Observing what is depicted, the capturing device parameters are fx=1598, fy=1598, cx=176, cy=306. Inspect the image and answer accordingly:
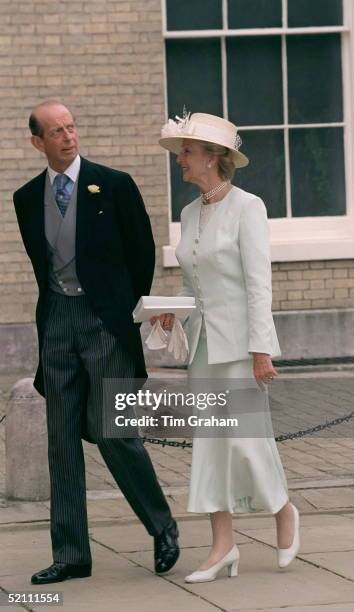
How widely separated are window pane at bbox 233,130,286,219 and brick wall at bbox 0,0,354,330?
84 cm

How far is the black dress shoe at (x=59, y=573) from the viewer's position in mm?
6672

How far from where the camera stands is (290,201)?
14.4 m

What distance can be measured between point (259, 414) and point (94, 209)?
1119mm

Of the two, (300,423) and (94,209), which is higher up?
(94,209)

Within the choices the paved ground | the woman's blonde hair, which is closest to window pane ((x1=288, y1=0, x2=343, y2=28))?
the paved ground

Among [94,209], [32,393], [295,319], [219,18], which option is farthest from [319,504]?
[219,18]

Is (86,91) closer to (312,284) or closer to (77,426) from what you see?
(312,284)

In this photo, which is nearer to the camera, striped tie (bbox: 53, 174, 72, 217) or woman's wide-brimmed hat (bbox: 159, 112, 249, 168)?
woman's wide-brimmed hat (bbox: 159, 112, 249, 168)

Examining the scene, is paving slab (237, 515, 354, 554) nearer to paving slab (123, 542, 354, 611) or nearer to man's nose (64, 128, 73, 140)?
paving slab (123, 542, 354, 611)

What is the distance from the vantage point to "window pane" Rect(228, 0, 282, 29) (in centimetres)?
1409

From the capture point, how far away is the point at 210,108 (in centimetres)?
1421

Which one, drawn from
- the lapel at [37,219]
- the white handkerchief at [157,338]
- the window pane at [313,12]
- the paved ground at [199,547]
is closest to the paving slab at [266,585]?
the paved ground at [199,547]

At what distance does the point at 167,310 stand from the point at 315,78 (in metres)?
8.07

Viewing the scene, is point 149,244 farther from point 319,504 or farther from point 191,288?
point 319,504
